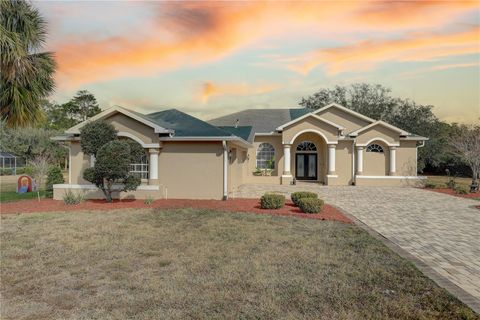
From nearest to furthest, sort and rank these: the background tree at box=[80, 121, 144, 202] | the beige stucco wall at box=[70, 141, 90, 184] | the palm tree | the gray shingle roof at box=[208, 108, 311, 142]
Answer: the palm tree
the background tree at box=[80, 121, 144, 202]
the beige stucco wall at box=[70, 141, 90, 184]
the gray shingle roof at box=[208, 108, 311, 142]

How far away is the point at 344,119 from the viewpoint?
2628cm

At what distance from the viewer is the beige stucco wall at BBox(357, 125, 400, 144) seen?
78.1 feet

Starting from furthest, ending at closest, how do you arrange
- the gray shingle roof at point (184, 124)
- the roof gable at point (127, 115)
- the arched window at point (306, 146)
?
A: the arched window at point (306, 146)
the gray shingle roof at point (184, 124)
the roof gable at point (127, 115)

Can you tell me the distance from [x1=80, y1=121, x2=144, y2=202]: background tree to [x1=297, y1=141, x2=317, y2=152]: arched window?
14.9 m

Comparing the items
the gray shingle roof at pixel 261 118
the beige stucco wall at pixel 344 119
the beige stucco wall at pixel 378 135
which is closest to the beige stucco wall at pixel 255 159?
the gray shingle roof at pixel 261 118

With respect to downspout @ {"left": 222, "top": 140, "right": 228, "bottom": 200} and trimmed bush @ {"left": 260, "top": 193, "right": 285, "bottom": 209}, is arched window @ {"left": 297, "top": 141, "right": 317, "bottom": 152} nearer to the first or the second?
downspout @ {"left": 222, "top": 140, "right": 228, "bottom": 200}

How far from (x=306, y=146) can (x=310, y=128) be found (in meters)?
2.60

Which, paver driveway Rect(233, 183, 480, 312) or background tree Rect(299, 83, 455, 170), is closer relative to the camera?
paver driveway Rect(233, 183, 480, 312)

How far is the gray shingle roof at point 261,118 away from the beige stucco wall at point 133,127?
11.7 m

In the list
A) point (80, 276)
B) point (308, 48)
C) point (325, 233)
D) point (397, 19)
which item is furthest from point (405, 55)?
point (80, 276)

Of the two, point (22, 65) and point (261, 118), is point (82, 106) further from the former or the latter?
point (22, 65)

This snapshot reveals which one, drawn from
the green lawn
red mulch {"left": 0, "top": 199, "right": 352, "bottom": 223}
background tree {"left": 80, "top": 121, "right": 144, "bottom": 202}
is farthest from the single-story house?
the green lawn

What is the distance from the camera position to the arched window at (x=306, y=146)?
2611cm

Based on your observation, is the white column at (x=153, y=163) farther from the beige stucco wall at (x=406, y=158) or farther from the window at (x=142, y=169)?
the beige stucco wall at (x=406, y=158)
